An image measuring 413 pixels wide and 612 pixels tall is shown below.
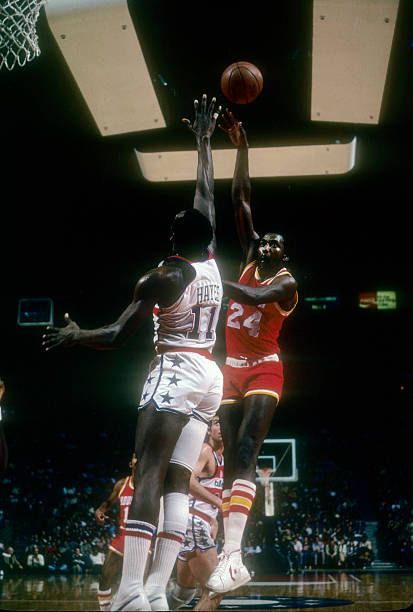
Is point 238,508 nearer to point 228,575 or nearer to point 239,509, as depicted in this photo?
point 239,509

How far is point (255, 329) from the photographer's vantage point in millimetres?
4875

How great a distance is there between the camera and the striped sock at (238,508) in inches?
168

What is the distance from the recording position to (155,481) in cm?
328

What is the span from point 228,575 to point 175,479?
3.04 ft

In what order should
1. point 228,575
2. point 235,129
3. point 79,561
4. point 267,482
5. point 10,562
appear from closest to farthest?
point 228,575 < point 235,129 < point 10,562 < point 79,561 < point 267,482

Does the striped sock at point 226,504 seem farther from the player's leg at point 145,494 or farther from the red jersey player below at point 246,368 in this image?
the player's leg at point 145,494

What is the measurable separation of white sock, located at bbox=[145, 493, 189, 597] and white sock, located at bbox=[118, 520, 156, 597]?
134mm

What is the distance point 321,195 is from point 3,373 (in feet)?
41.7

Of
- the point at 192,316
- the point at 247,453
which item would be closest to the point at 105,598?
the point at 247,453

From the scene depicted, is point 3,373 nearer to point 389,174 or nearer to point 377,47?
point 389,174

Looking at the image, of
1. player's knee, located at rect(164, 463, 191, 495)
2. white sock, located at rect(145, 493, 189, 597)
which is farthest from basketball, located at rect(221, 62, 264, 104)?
white sock, located at rect(145, 493, 189, 597)

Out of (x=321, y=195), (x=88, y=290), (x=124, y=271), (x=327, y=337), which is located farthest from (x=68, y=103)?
(x=327, y=337)

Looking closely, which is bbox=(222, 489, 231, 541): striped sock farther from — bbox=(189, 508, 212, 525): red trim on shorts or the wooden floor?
the wooden floor

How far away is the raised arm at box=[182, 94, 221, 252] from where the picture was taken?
424cm
